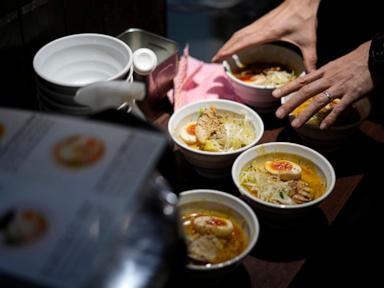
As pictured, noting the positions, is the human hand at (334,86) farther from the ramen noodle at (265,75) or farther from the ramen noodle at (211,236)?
the ramen noodle at (211,236)

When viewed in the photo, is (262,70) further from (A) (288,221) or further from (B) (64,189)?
(B) (64,189)

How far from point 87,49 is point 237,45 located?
0.71 metres

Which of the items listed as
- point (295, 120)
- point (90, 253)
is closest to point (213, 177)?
point (295, 120)

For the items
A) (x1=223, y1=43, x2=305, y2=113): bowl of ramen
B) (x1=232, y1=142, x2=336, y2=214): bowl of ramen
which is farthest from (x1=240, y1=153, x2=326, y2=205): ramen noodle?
(x1=223, y1=43, x2=305, y2=113): bowl of ramen

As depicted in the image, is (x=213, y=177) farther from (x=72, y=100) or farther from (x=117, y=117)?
(x=117, y=117)

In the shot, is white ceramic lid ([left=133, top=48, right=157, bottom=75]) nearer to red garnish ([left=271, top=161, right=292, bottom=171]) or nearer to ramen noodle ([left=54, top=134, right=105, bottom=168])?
red garnish ([left=271, top=161, right=292, bottom=171])

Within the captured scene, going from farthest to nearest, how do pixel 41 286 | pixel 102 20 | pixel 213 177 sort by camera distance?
1. pixel 102 20
2. pixel 213 177
3. pixel 41 286

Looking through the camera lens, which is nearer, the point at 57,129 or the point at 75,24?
the point at 57,129

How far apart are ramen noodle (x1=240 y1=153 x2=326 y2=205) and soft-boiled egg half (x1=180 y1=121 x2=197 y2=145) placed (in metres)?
0.23

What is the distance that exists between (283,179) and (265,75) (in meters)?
0.63

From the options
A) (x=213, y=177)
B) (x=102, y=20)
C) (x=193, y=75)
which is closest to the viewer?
(x=213, y=177)

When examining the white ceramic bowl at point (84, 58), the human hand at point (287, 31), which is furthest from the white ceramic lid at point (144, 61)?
the human hand at point (287, 31)

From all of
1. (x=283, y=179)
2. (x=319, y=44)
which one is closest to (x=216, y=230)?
(x=283, y=179)

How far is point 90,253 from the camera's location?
29.8 inches
